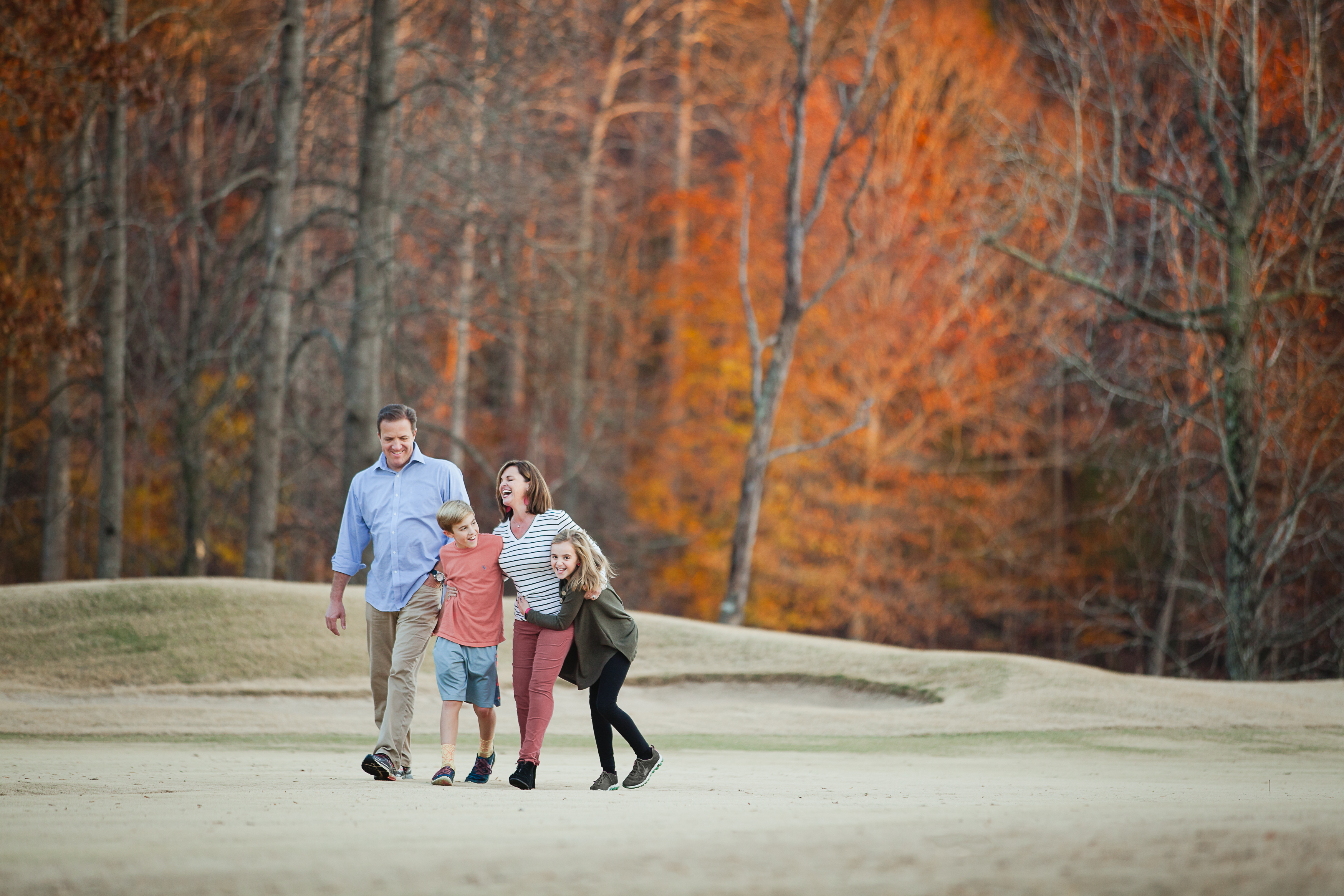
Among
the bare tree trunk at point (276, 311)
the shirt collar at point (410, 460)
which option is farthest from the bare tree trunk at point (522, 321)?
the shirt collar at point (410, 460)

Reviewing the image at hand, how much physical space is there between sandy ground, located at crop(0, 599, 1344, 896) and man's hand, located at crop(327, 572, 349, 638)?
2.66 ft

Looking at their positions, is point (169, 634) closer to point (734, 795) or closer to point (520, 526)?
point (520, 526)

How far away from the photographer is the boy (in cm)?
658

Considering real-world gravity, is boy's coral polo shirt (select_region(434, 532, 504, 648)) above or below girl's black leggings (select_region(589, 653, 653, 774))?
above

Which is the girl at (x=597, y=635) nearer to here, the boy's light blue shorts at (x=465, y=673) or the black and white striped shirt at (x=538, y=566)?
the black and white striped shirt at (x=538, y=566)

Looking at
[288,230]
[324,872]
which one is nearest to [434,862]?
[324,872]

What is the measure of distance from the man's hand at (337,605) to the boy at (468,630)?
581 mm

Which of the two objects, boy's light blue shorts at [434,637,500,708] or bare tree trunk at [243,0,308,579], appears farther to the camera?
bare tree trunk at [243,0,308,579]

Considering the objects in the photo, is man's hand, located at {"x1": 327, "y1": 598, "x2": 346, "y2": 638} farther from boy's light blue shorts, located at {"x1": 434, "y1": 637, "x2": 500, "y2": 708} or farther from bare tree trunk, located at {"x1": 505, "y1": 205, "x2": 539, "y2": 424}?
bare tree trunk, located at {"x1": 505, "y1": 205, "x2": 539, "y2": 424}

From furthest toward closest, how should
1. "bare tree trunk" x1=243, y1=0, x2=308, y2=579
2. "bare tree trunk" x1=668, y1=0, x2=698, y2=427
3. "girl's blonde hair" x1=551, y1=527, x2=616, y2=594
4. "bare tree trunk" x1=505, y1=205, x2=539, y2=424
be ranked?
"bare tree trunk" x1=668, y1=0, x2=698, y2=427 < "bare tree trunk" x1=505, y1=205, x2=539, y2=424 < "bare tree trunk" x1=243, y1=0, x2=308, y2=579 < "girl's blonde hair" x1=551, y1=527, x2=616, y2=594

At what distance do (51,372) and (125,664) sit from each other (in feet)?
37.5

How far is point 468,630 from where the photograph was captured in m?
A: 6.59

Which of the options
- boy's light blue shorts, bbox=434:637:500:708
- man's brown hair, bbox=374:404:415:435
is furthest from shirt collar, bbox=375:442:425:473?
boy's light blue shorts, bbox=434:637:500:708

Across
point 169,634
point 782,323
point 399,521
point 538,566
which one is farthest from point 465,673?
point 782,323
